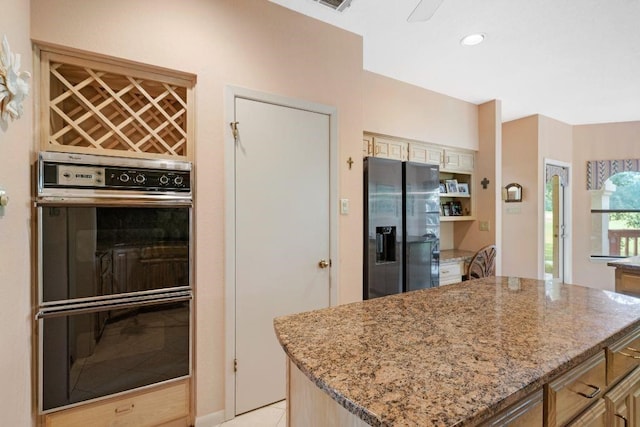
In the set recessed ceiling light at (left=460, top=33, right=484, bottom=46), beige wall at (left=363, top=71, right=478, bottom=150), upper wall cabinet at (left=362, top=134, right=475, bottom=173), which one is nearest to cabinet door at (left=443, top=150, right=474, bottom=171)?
upper wall cabinet at (left=362, top=134, right=475, bottom=173)

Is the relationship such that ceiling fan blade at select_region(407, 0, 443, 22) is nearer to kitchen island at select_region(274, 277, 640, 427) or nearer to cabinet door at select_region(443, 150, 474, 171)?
kitchen island at select_region(274, 277, 640, 427)

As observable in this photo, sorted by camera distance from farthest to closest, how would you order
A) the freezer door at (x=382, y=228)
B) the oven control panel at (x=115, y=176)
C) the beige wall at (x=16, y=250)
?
the freezer door at (x=382, y=228) → the oven control panel at (x=115, y=176) → the beige wall at (x=16, y=250)

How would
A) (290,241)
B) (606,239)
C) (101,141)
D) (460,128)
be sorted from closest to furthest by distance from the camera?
(101,141), (290,241), (460,128), (606,239)

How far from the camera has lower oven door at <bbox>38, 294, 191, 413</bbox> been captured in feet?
4.97

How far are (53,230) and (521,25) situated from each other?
3.29 metres

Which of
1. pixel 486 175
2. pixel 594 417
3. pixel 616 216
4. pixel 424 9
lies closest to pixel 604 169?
pixel 616 216

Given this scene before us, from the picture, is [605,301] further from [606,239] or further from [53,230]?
[606,239]

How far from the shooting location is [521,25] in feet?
7.63

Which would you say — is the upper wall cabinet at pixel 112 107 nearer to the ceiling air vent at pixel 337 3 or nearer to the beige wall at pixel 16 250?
the beige wall at pixel 16 250

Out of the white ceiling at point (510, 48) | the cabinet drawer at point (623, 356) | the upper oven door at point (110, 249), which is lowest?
the cabinet drawer at point (623, 356)

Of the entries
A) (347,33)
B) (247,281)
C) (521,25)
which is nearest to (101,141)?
(247,281)

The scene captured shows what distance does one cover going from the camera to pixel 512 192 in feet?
14.8

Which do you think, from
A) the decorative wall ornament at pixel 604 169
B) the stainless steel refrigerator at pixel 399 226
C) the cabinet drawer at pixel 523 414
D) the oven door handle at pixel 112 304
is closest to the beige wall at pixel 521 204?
the decorative wall ornament at pixel 604 169

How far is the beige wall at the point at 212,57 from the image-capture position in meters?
1.62
